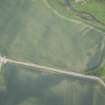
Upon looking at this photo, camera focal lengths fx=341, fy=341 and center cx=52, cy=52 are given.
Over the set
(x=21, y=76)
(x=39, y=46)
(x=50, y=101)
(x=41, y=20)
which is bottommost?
(x=50, y=101)

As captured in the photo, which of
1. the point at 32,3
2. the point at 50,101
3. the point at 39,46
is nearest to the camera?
the point at 50,101

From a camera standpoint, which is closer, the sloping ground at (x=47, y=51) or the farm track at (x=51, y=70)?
the sloping ground at (x=47, y=51)

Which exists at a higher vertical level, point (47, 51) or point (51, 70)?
point (47, 51)

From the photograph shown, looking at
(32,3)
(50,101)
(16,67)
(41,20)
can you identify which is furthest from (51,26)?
(50,101)

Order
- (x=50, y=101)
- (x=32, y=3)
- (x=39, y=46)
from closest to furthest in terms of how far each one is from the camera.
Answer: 1. (x=50, y=101)
2. (x=39, y=46)
3. (x=32, y=3)

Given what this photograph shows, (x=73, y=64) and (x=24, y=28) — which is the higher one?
(x=24, y=28)

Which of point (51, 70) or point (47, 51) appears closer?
point (51, 70)

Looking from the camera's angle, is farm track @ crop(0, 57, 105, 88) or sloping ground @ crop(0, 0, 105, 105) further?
farm track @ crop(0, 57, 105, 88)

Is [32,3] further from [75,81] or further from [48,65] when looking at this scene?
[75,81]
